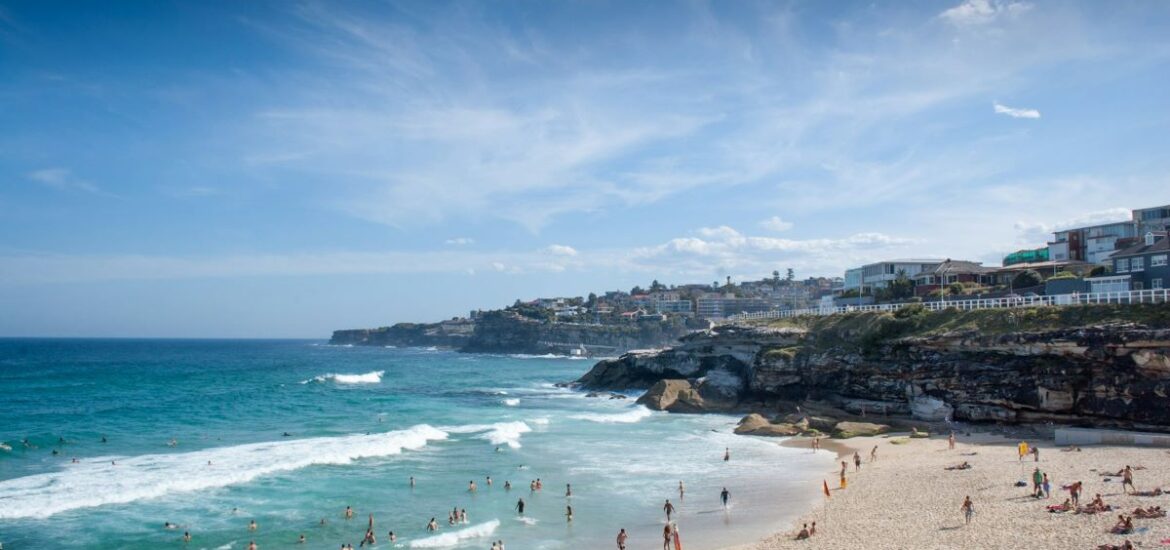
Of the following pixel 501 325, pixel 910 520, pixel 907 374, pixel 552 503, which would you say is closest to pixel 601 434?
pixel 552 503

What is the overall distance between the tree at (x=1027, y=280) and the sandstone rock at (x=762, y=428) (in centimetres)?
2625

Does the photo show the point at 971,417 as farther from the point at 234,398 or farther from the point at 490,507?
the point at 234,398

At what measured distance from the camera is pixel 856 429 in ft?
130

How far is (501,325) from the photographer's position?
550ft

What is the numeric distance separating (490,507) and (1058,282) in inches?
1601

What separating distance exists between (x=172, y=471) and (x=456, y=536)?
1765cm

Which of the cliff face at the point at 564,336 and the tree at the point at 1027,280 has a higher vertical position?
the tree at the point at 1027,280

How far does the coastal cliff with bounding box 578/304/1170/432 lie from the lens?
110 feet

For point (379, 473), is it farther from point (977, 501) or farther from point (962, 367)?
point (962, 367)

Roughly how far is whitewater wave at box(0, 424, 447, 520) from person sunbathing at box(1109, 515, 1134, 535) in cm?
3105

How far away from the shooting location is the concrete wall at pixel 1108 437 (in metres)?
30.4

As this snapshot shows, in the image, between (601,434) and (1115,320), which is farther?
(601,434)

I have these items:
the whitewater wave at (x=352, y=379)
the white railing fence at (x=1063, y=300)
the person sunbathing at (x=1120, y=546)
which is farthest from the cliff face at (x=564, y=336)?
the person sunbathing at (x=1120, y=546)

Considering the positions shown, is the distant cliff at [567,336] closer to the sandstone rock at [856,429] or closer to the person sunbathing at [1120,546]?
the sandstone rock at [856,429]
